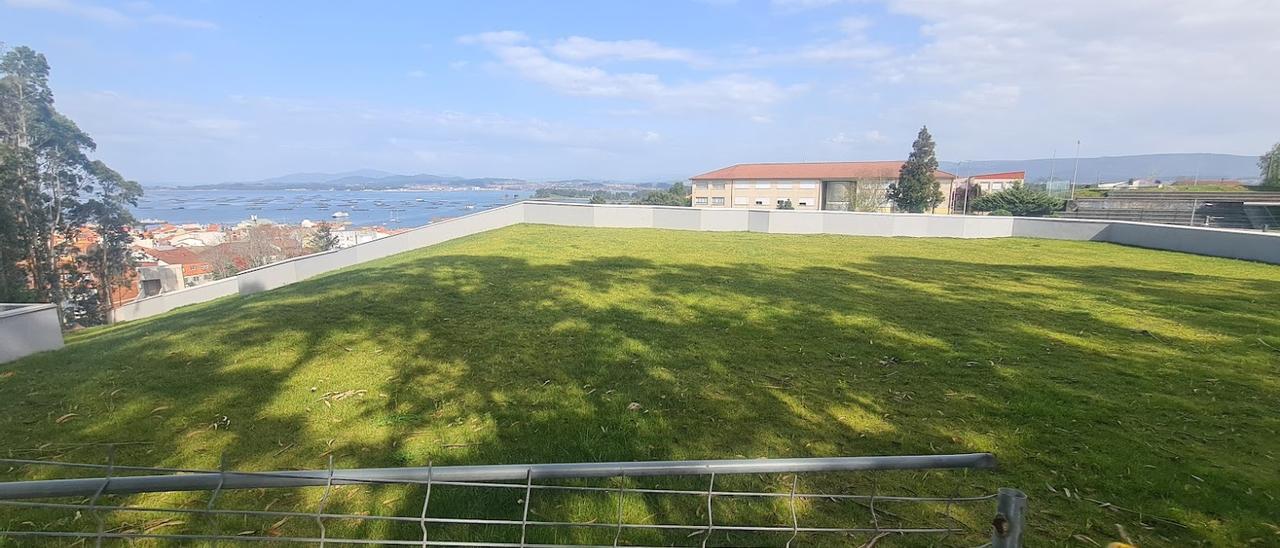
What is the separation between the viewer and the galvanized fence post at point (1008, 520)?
3.97 feet

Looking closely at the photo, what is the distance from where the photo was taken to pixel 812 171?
2288 inches

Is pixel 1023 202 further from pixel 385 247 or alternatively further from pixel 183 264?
pixel 183 264

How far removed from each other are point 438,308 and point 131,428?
312cm

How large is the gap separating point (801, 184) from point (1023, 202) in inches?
851

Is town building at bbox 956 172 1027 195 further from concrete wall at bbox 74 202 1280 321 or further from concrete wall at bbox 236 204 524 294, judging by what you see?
concrete wall at bbox 236 204 524 294

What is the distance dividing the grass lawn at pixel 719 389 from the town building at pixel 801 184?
1650 inches

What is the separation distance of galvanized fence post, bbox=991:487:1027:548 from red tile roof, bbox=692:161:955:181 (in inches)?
2068

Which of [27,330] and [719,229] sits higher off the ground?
[719,229]

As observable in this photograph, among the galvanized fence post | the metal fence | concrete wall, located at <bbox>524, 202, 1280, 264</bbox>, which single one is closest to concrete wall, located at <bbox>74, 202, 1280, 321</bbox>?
concrete wall, located at <bbox>524, 202, 1280, 264</bbox>

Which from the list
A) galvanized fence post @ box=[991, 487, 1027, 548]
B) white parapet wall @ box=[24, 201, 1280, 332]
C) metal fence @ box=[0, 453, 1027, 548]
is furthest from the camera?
white parapet wall @ box=[24, 201, 1280, 332]

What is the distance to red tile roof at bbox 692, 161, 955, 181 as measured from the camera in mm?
52562

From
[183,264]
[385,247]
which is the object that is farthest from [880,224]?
[183,264]

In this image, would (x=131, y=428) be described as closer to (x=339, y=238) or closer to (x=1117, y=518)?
(x=1117, y=518)

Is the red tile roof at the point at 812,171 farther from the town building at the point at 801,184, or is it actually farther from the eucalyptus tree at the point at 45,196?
the eucalyptus tree at the point at 45,196
